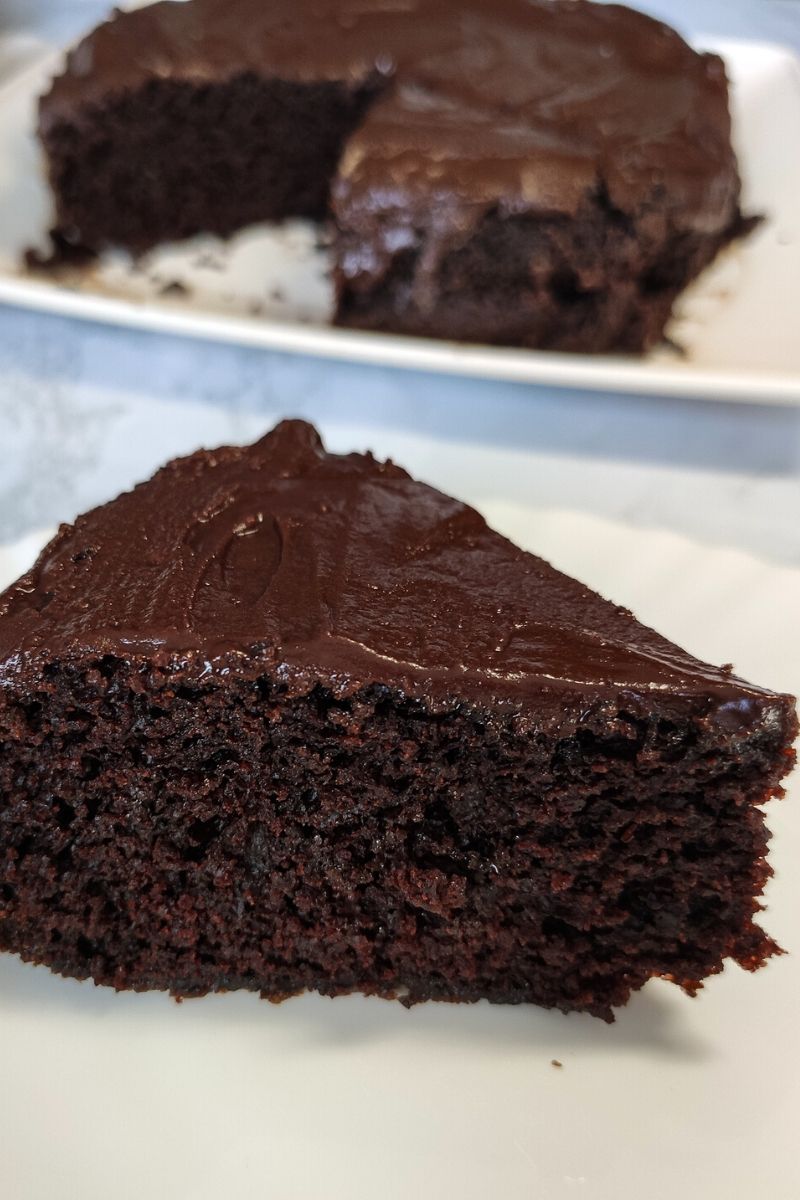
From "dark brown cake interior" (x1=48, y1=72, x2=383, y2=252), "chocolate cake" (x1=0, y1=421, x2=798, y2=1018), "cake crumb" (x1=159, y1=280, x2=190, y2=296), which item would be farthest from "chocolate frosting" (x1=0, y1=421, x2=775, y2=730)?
"dark brown cake interior" (x1=48, y1=72, x2=383, y2=252)

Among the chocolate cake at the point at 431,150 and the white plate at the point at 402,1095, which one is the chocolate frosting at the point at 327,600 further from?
the chocolate cake at the point at 431,150

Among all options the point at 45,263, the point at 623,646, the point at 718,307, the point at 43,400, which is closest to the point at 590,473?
the point at 718,307

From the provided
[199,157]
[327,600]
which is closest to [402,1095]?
[327,600]

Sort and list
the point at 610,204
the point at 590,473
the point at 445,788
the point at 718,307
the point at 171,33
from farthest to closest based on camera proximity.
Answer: the point at 171,33
the point at 718,307
the point at 590,473
the point at 610,204
the point at 445,788

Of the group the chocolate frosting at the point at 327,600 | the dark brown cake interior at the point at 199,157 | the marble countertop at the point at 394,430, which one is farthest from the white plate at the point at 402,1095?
the dark brown cake interior at the point at 199,157

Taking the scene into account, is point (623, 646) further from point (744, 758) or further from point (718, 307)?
point (718, 307)

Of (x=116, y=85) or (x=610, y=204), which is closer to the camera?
(x=610, y=204)
